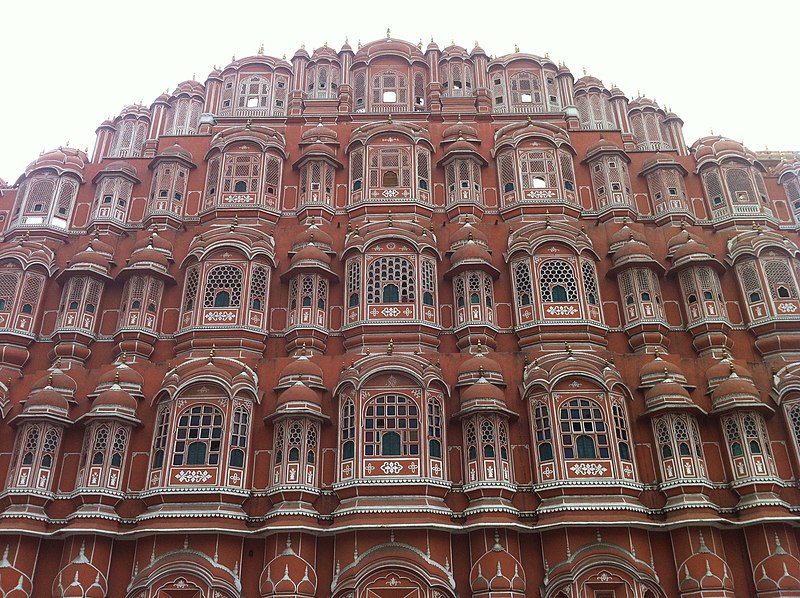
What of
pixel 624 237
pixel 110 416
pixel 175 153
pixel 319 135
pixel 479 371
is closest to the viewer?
pixel 110 416

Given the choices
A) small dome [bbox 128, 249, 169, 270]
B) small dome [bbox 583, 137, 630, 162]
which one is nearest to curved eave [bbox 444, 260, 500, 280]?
small dome [bbox 583, 137, 630, 162]

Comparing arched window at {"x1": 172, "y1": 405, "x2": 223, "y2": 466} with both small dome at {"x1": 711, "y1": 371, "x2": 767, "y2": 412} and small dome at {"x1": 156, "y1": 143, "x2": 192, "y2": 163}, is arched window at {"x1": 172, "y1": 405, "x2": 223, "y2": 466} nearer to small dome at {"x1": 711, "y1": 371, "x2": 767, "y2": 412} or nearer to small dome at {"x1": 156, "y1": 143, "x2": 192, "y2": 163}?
small dome at {"x1": 156, "y1": 143, "x2": 192, "y2": 163}

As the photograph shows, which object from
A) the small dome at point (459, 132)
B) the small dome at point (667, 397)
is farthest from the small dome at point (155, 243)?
the small dome at point (667, 397)

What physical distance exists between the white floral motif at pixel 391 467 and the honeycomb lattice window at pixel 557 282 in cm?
781

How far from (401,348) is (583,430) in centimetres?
630

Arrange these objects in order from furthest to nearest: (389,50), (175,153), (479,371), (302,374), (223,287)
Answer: (389,50), (175,153), (223,287), (302,374), (479,371)

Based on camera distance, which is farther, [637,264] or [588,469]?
[637,264]

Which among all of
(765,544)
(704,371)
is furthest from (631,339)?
(765,544)

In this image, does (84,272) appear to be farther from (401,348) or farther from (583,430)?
(583,430)

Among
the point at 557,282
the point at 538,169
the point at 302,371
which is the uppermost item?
the point at 538,169

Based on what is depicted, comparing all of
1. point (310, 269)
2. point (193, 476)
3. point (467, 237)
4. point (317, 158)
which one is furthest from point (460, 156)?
point (193, 476)

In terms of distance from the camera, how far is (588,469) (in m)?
19.8

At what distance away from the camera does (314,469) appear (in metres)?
20.2

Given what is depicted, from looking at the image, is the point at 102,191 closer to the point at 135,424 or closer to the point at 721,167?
the point at 135,424
